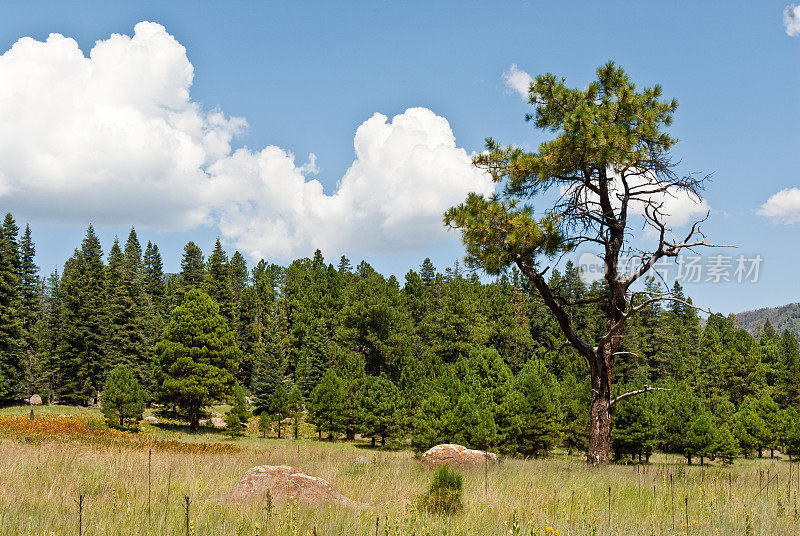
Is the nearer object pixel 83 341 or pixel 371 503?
pixel 371 503

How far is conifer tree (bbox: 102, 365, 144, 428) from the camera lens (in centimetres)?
3116

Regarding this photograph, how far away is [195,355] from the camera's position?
35.5 meters

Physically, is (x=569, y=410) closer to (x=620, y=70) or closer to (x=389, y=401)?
(x=389, y=401)

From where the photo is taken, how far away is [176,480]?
24.6 feet

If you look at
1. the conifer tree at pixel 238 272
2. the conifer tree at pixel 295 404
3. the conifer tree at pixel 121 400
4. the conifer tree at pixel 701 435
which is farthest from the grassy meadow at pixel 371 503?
the conifer tree at pixel 238 272

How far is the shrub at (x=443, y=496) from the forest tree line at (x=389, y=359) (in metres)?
13.6

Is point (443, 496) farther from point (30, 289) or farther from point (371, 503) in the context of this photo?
point (30, 289)

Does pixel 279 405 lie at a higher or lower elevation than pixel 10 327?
lower

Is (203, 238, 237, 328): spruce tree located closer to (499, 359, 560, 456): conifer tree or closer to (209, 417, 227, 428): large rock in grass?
(209, 417, 227, 428): large rock in grass

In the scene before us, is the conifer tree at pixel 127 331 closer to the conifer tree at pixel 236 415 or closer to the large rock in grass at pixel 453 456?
the conifer tree at pixel 236 415

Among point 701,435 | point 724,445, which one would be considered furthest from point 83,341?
point 724,445

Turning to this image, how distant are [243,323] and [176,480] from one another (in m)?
57.6

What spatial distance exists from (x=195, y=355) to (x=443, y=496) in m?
32.6

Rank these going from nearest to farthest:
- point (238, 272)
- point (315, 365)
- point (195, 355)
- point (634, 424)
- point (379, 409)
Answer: point (634, 424), point (379, 409), point (195, 355), point (315, 365), point (238, 272)
